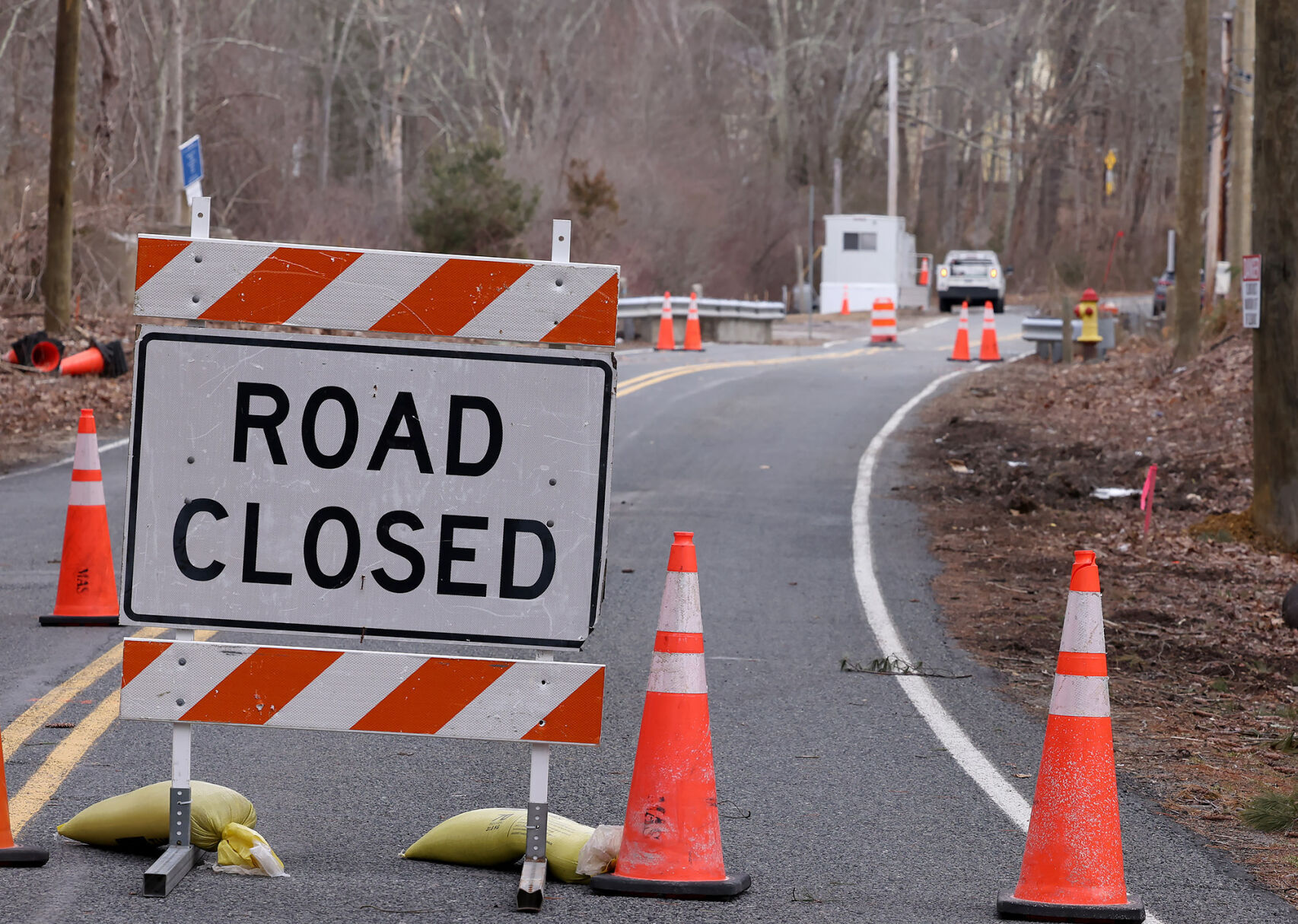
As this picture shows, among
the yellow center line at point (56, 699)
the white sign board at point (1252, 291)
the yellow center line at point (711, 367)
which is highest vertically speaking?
the white sign board at point (1252, 291)

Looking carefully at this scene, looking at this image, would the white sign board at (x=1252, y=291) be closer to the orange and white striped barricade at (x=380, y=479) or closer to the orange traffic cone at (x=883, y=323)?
the orange and white striped barricade at (x=380, y=479)

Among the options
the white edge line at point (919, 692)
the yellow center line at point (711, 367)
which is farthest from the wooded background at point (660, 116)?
the white edge line at point (919, 692)

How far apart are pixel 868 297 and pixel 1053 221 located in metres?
28.0

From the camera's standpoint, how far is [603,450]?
4.52 metres

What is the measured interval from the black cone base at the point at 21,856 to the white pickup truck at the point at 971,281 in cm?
4570

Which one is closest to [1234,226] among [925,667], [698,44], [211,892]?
[925,667]

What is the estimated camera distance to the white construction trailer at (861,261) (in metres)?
49.4

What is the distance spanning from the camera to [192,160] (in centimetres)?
2042

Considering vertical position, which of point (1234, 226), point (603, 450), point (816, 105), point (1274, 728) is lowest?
point (1274, 728)

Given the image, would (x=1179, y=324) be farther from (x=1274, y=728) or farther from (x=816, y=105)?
(x=816, y=105)

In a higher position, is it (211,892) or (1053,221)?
(1053,221)

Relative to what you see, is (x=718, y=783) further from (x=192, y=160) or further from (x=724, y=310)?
(x=724, y=310)

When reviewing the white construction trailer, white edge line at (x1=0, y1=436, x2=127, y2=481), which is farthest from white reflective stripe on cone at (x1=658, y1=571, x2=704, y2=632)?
the white construction trailer

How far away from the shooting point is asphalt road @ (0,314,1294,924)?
452cm
